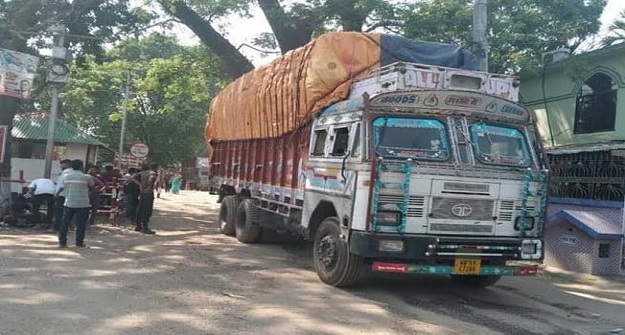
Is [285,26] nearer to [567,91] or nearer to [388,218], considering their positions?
[567,91]

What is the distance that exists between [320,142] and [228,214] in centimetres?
533

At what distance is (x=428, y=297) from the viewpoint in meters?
8.30

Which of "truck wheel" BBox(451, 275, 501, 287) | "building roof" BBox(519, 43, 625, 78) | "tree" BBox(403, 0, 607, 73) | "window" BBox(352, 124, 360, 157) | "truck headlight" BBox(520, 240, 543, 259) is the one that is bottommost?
"truck wheel" BBox(451, 275, 501, 287)

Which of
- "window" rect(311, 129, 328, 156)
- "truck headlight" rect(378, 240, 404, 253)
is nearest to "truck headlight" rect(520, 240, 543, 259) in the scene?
"truck headlight" rect(378, 240, 404, 253)

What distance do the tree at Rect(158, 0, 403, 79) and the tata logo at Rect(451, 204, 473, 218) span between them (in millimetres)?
9463

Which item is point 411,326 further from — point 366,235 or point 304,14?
point 304,14

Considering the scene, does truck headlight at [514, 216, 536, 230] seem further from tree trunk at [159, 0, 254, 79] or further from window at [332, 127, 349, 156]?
tree trunk at [159, 0, 254, 79]

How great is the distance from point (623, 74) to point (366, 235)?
10439mm

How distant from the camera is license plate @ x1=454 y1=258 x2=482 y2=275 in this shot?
25.1ft

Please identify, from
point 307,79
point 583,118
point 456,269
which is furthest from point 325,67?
point 583,118

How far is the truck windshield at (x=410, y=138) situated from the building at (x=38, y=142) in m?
21.5

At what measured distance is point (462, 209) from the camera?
770 cm

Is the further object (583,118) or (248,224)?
(583,118)

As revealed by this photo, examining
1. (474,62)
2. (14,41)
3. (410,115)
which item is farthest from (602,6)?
(14,41)
